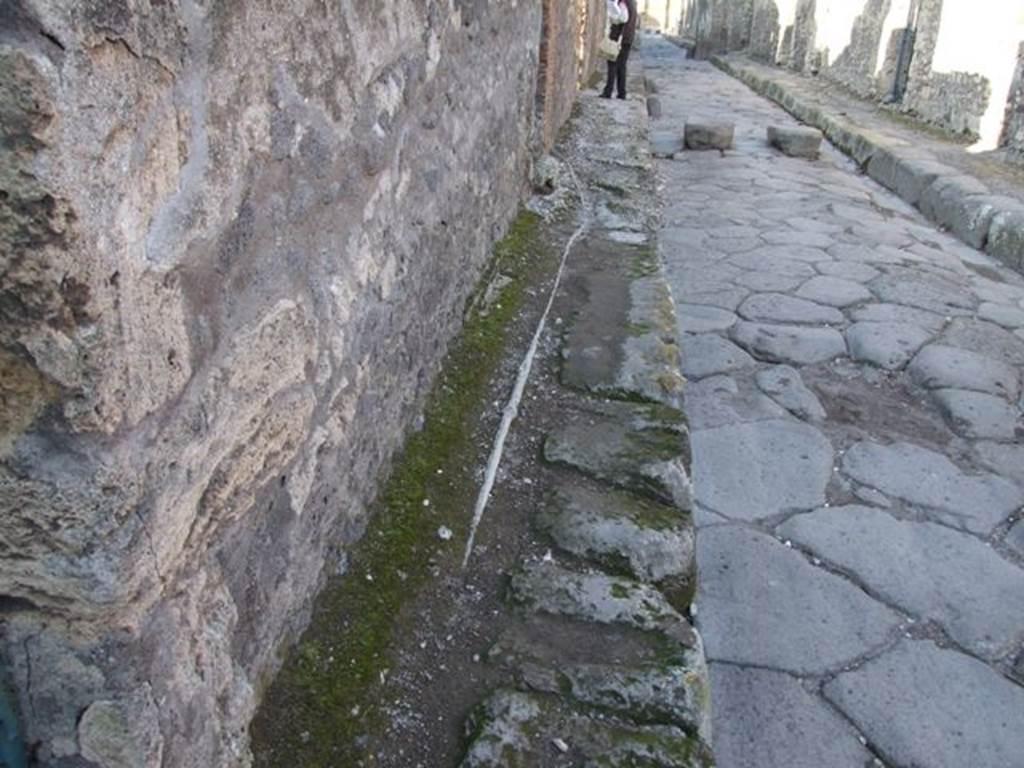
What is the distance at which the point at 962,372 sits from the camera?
312 centimetres

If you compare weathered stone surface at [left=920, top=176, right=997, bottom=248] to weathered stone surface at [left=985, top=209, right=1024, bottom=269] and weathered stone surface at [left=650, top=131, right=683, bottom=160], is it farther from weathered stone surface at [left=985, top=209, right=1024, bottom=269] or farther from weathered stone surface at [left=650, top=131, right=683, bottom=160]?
weathered stone surface at [left=650, top=131, right=683, bottom=160]

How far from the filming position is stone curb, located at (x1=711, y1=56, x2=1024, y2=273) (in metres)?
4.69

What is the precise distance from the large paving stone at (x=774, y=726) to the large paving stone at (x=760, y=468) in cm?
59

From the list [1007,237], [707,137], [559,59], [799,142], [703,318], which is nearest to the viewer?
[703,318]

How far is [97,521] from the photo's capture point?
2.66ft

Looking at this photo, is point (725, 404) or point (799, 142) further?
point (799, 142)

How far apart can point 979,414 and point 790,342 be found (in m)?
0.73

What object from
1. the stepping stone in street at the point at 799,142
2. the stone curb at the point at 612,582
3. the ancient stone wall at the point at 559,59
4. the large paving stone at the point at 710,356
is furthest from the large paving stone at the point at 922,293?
the stepping stone in street at the point at 799,142

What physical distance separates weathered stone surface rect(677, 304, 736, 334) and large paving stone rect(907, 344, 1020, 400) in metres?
0.72

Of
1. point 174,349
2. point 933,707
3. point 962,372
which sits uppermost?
point 174,349

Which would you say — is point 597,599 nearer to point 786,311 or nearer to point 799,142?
point 786,311

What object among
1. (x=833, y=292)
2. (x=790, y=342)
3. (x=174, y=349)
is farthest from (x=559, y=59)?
(x=174, y=349)

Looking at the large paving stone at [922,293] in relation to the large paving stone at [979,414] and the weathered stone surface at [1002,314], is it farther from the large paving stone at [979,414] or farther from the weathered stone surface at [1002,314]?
the large paving stone at [979,414]

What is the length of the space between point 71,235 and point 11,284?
0.07 meters
